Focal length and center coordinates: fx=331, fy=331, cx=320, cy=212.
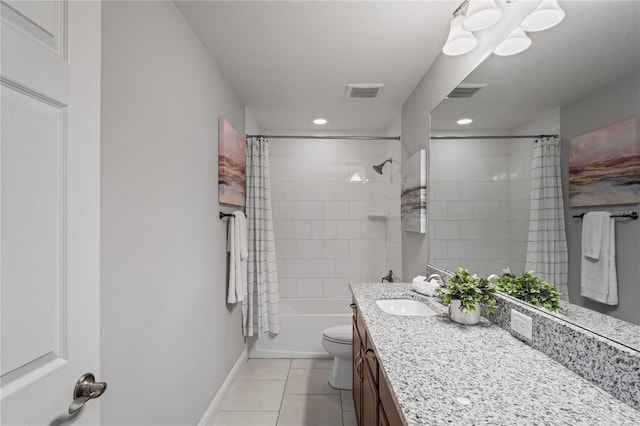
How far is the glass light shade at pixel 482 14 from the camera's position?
1.40 metres

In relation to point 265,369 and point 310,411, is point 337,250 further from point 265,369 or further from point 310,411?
point 310,411

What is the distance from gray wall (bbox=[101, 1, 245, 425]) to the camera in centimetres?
121

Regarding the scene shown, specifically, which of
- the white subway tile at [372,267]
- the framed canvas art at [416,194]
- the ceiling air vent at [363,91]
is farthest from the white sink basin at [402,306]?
the white subway tile at [372,267]

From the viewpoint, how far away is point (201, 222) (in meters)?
2.11

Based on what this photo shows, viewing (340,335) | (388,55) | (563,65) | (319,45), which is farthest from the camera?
(340,335)

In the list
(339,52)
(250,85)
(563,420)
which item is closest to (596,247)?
(563,420)

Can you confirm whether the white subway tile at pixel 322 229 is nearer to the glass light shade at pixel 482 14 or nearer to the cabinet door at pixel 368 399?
the cabinet door at pixel 368 399

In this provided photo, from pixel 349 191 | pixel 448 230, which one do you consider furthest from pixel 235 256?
pixel 349 191

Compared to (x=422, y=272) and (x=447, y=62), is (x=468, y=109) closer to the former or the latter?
(x=447, y=62)

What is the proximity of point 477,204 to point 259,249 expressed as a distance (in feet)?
6.83

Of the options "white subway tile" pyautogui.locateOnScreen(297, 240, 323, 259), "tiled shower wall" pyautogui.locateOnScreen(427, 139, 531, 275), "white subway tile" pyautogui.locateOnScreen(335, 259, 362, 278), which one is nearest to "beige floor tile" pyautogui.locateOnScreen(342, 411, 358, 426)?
"tiled shower wall" pyautogui.locateOnScreen(427, 139, 531, 275)

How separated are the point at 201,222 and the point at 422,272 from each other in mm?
1643

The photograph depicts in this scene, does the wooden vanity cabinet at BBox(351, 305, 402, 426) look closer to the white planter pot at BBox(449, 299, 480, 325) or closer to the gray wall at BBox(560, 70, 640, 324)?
the white planter pot at BBox(449, 299, 480, 325)

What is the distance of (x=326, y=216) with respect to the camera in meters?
4.13
